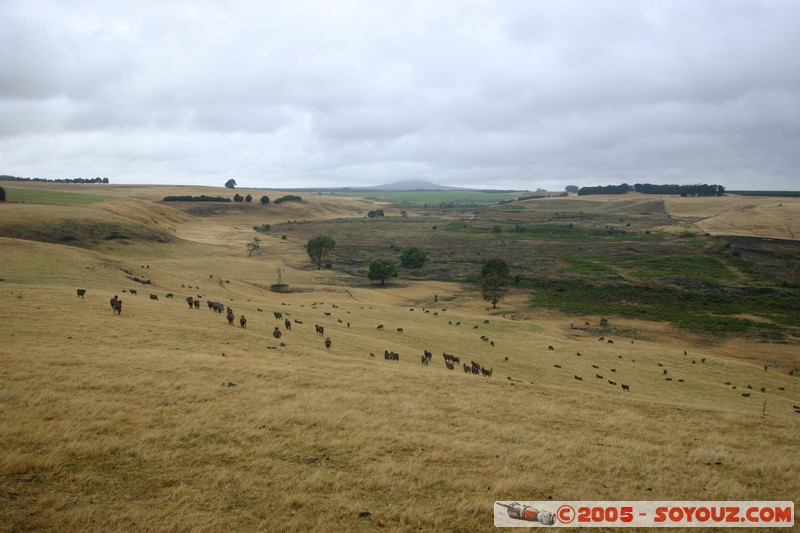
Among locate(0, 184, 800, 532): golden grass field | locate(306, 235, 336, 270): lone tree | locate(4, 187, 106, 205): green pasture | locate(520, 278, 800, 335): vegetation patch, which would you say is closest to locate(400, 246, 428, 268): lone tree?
locate(306, 235, 336, 270): lone tree

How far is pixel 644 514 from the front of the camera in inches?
461

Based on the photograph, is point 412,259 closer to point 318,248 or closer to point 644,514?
point 318,248

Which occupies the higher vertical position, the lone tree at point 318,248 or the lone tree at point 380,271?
the lone tree at point 318,248

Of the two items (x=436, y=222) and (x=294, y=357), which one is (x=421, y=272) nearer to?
(x=294, y=357)

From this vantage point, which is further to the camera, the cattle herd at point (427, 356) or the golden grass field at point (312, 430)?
the cattle herd at point (427, 356)

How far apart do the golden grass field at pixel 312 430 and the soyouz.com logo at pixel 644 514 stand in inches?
20.5

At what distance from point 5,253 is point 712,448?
63.1m

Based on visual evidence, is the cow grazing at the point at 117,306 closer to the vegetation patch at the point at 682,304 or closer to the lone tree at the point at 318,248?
the vegetation patch at the point at 682,304

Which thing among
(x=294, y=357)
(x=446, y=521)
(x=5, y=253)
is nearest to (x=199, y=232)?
(x=5, y=253)

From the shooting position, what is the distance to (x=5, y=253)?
5325 cm

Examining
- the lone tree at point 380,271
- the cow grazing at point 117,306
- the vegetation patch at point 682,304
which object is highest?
the cow grazing at point 117,306

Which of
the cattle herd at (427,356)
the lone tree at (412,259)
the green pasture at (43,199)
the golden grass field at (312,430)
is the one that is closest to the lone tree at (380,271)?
the lone tree at (412,259)

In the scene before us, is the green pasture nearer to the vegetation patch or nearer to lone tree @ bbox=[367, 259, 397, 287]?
lone tree @ bbox=[367, 259, 397, 287]

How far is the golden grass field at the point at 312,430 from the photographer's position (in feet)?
35.9
